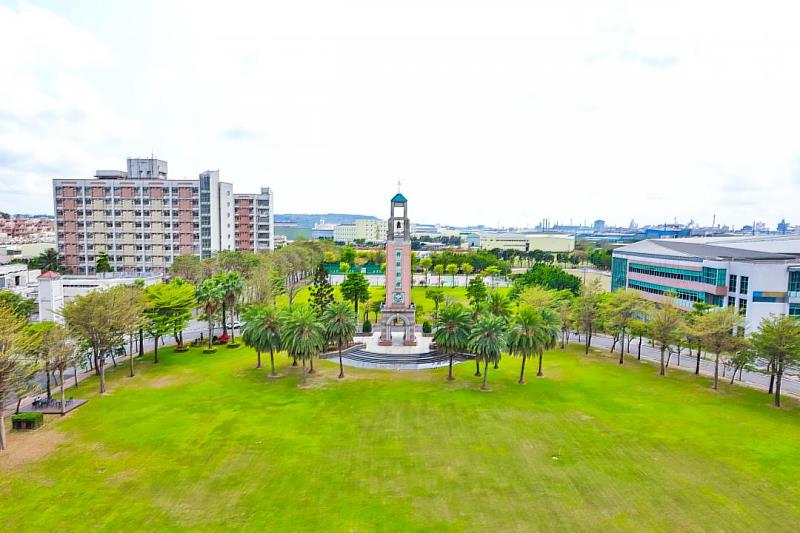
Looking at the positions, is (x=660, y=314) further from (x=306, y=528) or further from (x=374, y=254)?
(x=374, y=254)

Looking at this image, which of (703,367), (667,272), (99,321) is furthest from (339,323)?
(667,272)

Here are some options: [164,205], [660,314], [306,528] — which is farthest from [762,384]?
[164,205]

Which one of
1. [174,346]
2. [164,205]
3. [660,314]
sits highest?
[164,205]

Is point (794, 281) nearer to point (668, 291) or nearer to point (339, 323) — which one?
point (668, 291)

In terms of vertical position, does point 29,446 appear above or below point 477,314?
below

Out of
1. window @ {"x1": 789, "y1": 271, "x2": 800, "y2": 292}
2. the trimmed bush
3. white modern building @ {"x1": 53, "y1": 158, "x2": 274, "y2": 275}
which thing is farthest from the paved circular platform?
white modern building @ {"x1": 53, "y1": 158, "x2": 274, "y2": 275}

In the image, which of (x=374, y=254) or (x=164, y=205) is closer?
(x=164, y=205)
